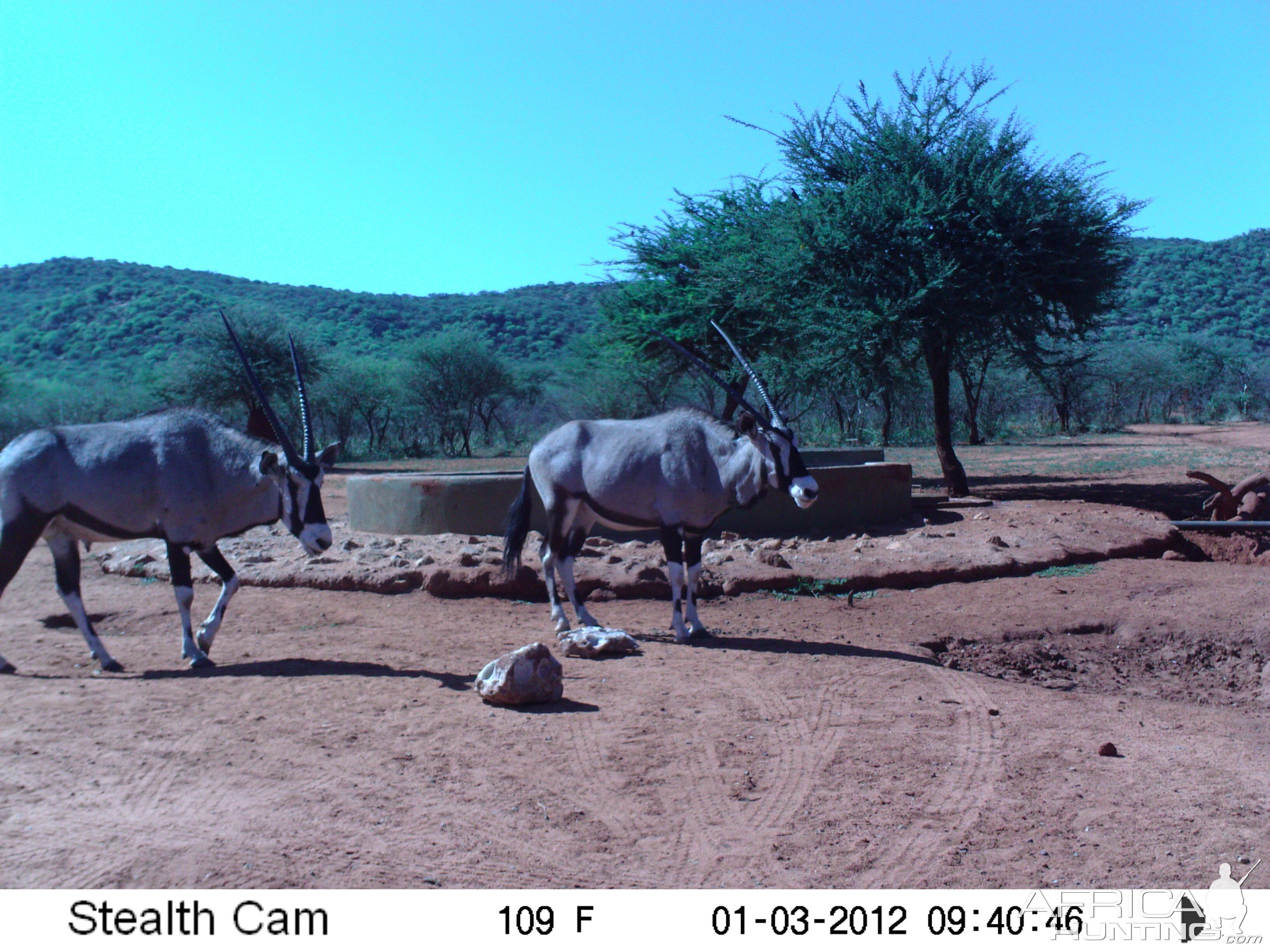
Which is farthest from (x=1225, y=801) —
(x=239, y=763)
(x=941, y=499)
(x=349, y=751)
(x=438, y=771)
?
(x=941, y=499)

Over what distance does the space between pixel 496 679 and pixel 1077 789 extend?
307 cm

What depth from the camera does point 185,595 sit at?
6855mm

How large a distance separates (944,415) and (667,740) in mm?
13102

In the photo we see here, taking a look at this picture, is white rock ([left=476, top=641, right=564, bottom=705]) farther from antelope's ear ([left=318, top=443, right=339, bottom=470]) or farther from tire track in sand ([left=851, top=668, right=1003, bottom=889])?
tire track in sand ([left=851, top=668, right=1003, bottom=889])

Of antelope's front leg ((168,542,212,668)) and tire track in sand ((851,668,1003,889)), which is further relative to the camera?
antelope's front leg ((168,542,212,668))

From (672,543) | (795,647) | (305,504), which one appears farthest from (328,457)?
(795,647)

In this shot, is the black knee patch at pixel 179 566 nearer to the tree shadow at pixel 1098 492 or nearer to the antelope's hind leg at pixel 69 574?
the antelope's hind leg at pixel 69 574

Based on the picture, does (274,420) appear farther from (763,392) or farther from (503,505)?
(503,505)

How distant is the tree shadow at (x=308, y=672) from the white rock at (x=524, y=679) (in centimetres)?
48

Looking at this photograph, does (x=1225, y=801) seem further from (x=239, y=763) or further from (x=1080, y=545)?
(x=1080, y=545)

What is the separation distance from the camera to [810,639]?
7719mm

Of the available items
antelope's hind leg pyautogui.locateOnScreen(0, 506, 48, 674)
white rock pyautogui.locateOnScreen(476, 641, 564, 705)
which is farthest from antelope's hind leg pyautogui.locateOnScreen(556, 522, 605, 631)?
antelope's hind leg pyautogui.locateOnScreen(0, 506, 48, 674)

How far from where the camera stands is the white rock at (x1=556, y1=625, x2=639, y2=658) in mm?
7020

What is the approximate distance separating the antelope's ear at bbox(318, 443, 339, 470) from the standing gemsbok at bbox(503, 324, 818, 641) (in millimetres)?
1655
